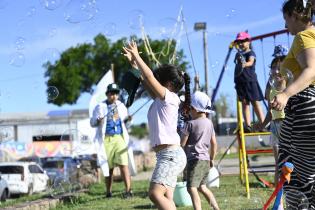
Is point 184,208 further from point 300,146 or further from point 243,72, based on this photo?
point 300,146

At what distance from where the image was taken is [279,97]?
10.2ft

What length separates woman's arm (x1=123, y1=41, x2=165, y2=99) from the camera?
Result: 4.06m

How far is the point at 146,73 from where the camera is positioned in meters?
4.05

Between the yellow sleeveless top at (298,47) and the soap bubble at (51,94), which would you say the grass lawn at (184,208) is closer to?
the soap bubble at (51,94)

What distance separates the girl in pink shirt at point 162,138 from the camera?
13.5 ft

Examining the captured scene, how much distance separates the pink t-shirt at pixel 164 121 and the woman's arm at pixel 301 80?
1.26 m

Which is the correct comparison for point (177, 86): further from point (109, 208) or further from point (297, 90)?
point (109, 208)

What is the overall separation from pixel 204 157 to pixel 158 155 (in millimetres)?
1448

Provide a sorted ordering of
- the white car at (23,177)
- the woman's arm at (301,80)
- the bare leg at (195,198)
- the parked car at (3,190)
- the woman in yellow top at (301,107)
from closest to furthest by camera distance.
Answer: the woman's arm at (301,80)
the woman in yellow top at (301,107)
the bare leg at (195,198)
the parked car at (3,190)
the white car at (23,177)

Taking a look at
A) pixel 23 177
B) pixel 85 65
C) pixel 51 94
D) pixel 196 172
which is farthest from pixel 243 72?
pixel 85 65

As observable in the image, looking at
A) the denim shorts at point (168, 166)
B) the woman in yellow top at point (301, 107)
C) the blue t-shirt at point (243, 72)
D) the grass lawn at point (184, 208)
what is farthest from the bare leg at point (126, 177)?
the woman in yellow top at point (301, 107)

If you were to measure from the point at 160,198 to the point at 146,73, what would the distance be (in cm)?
95

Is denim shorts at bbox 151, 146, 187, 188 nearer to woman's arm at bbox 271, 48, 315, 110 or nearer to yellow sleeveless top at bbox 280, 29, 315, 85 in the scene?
yellow sleeveless top at bbox 280, 29, 315, 85

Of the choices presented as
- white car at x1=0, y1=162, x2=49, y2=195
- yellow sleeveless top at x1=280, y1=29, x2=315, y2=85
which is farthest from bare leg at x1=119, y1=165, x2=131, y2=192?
white car at x1=0, y1=162, x2=49, y2=195
